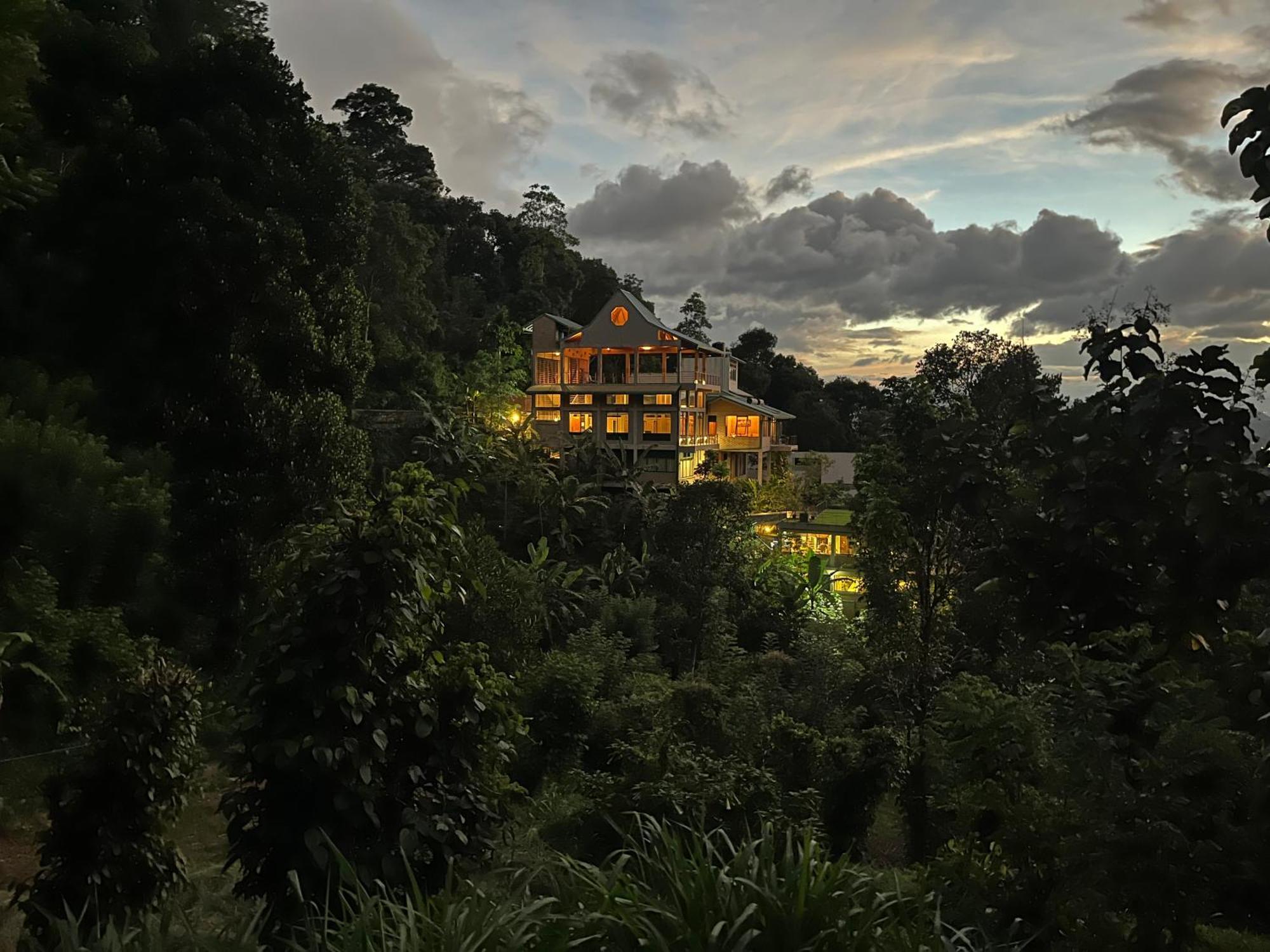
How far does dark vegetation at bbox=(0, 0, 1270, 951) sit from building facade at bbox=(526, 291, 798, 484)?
9.89 m

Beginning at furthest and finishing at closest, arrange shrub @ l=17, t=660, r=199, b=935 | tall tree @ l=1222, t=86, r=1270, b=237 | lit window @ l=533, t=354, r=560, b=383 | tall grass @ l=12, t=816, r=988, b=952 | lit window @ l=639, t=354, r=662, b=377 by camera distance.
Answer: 1. lit window @ l=533, t=354, r=560, b=383
2. lit window @ l=639, t=354, r=662, b=377
3. shrub @ l=17, t=660, r=199, b=935
4. tall grass @ l=12, t=816, r=988, b=952
5. tall tree @ l=1222, t=86, r=1270, b=237

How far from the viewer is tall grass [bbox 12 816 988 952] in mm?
2744

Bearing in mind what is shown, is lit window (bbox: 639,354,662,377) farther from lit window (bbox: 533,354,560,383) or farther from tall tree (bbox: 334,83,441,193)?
tall tree (bbox: 334,83,441,193)

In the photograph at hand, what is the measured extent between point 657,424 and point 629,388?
1.55 metres

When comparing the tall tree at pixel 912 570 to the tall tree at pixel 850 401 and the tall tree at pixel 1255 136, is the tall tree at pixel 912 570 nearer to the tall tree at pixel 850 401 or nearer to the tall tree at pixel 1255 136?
the tall tree at pixel 1255 136

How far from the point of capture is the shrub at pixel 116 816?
13.0ft

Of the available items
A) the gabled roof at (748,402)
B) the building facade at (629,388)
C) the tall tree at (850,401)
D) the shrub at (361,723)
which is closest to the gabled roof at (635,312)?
the building facade at (629,388)

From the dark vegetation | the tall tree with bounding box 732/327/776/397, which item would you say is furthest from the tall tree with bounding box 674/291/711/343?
the dark vegetation

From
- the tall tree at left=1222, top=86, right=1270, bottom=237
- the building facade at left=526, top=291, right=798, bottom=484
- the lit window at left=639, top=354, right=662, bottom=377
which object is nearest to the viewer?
the tall tree at left=1222, top=86, right=1270, bottom=237

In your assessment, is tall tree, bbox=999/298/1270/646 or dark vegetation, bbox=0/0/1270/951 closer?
tall tree, bbox=999/298/1270/646

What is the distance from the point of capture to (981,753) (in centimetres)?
478

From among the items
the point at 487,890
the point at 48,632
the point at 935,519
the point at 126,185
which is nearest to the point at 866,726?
the point at 935,519

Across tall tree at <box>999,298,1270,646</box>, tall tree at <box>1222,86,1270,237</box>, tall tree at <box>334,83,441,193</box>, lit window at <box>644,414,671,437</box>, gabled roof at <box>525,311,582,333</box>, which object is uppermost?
tall tree at <box>334,83,441,193</box>

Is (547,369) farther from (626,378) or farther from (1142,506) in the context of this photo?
(1142,506)
